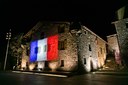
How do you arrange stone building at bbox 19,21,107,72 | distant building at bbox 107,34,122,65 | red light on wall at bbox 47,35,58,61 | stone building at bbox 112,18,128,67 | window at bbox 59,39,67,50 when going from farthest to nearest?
distant building at bbox 107,34,122,65
red light on wall at bbox 47,35,58,61
window at bbox 59,39,67,50
stone building at bbox 112,18,128,67
stone building at bbox 19,21,107,72

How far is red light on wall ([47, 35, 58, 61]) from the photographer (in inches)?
909

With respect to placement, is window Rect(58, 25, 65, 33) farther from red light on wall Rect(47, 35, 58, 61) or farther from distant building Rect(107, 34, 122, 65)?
distant building Rect(107, 34, 122, 65)

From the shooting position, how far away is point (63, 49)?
22.5 meters

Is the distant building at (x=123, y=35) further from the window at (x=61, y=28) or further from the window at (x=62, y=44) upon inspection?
the window at (x=61, y=28)

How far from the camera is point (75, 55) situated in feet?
69.0

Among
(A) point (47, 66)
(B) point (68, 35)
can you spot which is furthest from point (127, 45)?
(A) point (47, 66)

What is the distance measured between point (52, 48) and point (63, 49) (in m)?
2.36

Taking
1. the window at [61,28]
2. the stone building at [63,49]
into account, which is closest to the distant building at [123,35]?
the stone building at [63,49]

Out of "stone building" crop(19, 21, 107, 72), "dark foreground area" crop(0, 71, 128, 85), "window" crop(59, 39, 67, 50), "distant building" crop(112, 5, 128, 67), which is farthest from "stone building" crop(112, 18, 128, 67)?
"window" crop(59, 39, 67, 50)

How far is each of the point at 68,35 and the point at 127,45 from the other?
9585mm

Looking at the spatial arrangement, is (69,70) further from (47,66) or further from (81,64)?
(47,66)

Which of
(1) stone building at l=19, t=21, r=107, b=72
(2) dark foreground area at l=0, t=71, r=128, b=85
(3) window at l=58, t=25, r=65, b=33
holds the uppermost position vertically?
(3) window at l=58, t=25, r=65, b=33

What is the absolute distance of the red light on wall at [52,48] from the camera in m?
23.1

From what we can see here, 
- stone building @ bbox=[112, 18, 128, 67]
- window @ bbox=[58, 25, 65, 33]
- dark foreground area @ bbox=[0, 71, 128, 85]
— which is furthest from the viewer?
window @ bbox=[58, 25, 65, 33]
